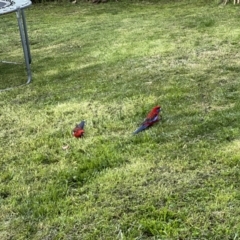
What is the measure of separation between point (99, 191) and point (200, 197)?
0.58 meters

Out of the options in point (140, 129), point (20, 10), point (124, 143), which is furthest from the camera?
point (20, 10)

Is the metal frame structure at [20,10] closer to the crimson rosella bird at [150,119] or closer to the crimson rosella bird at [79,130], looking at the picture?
the crimson rosella bird at [79,130]

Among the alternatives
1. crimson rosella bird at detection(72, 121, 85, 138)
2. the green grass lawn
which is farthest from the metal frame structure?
crimson rosella bird at detection(72, 121, 85, 138)

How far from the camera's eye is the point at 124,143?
320cm

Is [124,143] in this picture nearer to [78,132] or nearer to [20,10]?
[78,132]

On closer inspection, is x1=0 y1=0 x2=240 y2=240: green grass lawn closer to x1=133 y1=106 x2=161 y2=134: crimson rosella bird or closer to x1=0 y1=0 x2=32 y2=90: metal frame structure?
x1=133 y1=106 x2=161 y2=134: crimson rosella bird

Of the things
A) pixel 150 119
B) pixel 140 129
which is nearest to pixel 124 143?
→ pixel 140 129

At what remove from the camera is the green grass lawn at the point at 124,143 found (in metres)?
2.37

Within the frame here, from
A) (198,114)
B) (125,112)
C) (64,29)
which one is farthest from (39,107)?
(64,29)

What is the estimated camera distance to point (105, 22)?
841 cm

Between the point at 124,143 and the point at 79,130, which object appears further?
the point at 79,130

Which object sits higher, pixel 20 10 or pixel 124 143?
pixel 20 10

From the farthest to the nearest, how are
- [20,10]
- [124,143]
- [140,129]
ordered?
[20,10] < [140,129] < [124,143]

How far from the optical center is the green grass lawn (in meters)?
2.37
